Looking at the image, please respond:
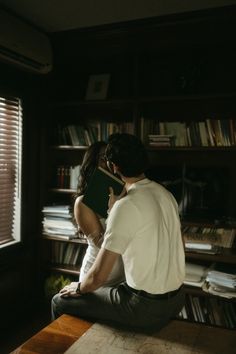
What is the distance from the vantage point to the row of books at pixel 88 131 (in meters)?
2.85

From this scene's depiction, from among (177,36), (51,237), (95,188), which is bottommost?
(51,237)

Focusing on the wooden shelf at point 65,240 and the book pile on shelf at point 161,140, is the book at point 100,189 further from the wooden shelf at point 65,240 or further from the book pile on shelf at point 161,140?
the wooden shelf at point 65,240

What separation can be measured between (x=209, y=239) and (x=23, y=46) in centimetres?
192

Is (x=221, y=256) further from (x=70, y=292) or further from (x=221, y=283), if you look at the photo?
(x=70, y=292)

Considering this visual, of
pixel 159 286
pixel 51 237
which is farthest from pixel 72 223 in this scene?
pixel 159 286

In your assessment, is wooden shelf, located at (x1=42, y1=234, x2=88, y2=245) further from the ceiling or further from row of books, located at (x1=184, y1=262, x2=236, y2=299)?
the ceiling

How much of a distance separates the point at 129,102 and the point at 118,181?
1117mm

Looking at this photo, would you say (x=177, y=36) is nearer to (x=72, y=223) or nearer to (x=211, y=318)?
(x=72, y=223)

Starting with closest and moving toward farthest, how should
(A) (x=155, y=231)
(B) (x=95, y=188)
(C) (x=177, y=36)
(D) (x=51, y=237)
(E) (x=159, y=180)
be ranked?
(A) (x=155, y=231) → (B) (x=95, y=188) → (C) (x=177, y=36) → (E) (x=159, y=180) → (D) (x=51, y=237)

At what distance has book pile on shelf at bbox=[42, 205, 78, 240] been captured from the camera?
114 inches

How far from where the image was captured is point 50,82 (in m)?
3.10

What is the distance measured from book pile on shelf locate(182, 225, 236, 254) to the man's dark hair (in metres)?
1.13

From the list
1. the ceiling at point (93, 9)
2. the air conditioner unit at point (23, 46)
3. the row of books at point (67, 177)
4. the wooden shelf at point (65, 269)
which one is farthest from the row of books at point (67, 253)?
the ceiling at point (93, 9)

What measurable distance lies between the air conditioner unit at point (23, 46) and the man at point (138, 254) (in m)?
1.31
